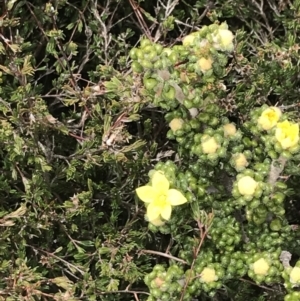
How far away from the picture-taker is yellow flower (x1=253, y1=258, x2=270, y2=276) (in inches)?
67.9

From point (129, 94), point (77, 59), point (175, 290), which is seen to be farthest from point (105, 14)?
point (175, 290)

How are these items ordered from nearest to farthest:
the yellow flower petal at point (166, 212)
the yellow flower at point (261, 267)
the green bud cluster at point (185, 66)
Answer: the green bud cluster at point (185, 66)
the yellow flower petal at point (166, 212)
the yellow flower at point (261, 267)

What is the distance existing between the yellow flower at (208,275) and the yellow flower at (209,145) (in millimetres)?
387

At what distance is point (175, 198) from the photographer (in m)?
1.62

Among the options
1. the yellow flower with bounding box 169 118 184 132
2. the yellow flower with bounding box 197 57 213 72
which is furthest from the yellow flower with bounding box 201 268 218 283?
the yellow flower with bounding box 197 57 213 72

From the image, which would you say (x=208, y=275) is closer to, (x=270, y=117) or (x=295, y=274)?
(x=295, y=274)

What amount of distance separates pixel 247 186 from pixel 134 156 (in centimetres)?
61

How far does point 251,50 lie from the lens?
7.61ft

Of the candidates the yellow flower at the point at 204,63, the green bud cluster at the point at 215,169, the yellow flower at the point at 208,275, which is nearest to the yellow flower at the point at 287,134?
the green bud cluster at the point at 215,169

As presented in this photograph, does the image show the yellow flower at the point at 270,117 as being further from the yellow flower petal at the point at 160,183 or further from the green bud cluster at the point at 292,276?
the green bud cluster at the point at 292,276

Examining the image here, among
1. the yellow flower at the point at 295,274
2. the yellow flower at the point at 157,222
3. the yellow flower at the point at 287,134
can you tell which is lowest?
the yellow flower at the point at 295,274

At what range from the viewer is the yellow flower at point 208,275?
1.77m

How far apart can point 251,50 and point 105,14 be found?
1.96ft

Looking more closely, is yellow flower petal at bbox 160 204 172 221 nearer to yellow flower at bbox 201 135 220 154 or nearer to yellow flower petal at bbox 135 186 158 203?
yellow flower petal at bbox 135 186 158 203
